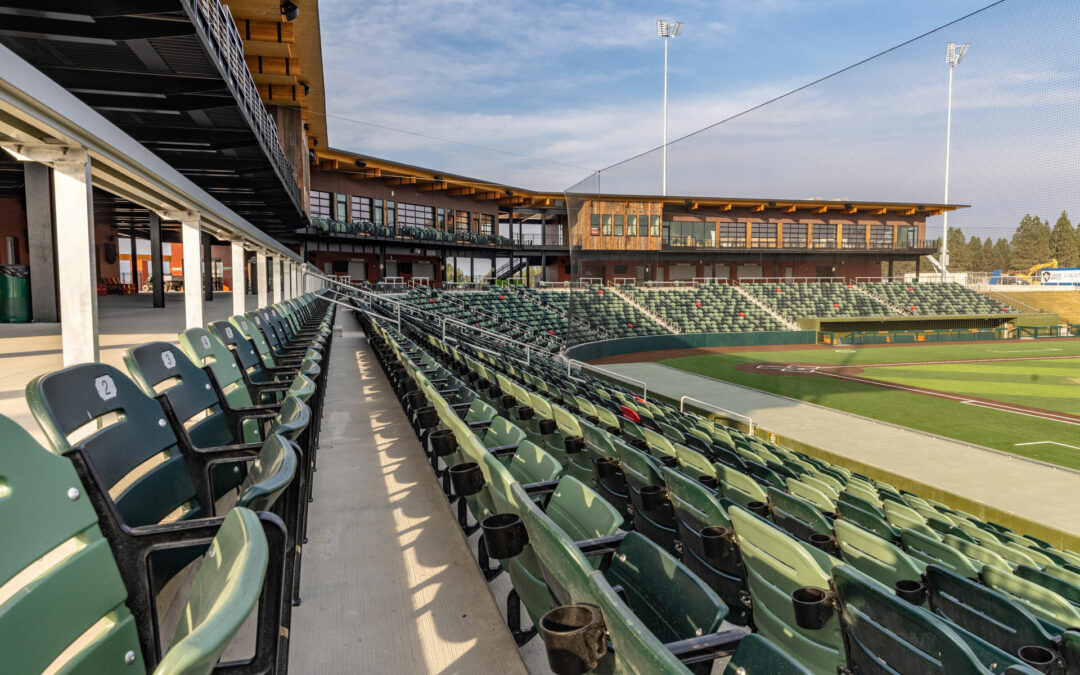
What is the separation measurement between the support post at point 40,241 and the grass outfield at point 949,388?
18606 mm

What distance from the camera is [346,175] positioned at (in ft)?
122

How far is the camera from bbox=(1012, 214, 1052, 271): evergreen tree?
712 inches

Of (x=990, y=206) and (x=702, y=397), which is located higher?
(x=990, y=206)

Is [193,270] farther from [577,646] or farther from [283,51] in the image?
[283,51]

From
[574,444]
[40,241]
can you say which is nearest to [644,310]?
[40,241]

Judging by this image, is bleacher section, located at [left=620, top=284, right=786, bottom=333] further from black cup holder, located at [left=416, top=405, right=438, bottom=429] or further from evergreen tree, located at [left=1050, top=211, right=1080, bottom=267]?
black cup holder, located at [left=416, top=405, right=438, bottom=429]

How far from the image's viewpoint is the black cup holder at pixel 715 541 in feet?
8.90

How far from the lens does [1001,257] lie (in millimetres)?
29594

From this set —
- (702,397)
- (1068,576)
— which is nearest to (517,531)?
(1068,576)

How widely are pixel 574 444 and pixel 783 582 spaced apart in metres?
1.94

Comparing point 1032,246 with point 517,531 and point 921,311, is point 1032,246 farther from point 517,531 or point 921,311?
point 517,531

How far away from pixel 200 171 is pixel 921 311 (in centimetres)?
4100

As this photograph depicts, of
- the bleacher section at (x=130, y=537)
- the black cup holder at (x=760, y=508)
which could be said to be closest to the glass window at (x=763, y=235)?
the black cup holder at (x=760, y=508)

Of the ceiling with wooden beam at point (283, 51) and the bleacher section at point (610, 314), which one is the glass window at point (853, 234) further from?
the ceiling with wooden beam at point (283, 51)
